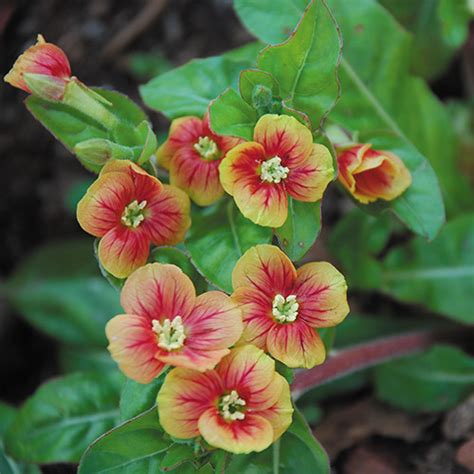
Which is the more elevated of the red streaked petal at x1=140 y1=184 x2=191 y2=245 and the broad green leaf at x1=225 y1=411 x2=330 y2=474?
the red streaked petal at x1=140 y1=184 x2=191 y2=245

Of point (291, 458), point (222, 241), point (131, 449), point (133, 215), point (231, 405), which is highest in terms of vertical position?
point (133, 215)

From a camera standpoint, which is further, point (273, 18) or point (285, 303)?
point (273, 18)

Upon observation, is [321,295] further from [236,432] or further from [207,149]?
[207,149]

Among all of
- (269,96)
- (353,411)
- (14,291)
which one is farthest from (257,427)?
(14,291)

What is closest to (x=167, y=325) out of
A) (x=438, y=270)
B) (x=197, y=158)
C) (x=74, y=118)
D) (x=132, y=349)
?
(x=132, y=349)

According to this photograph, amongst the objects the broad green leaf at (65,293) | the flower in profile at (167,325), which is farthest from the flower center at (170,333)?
the broad green leaf at (65,293)

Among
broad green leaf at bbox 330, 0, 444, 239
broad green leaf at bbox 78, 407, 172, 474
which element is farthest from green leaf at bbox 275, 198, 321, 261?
broad green leaf at bbox 330, 0, 444, 239

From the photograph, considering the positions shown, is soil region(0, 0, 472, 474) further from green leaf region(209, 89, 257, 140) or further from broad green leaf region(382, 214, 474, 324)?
green leaf region(209, 89, 257, 140)
